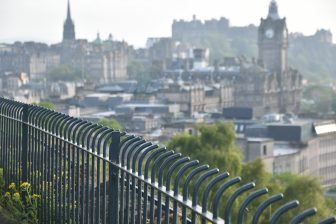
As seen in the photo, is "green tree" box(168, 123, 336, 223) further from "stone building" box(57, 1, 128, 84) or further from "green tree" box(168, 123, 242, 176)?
"stone building" box(57, 1, 128, 84)

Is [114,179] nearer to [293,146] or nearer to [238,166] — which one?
[238,166]

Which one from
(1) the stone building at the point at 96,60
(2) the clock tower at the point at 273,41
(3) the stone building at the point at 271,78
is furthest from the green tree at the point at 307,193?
(1) the stone building at the point at 96,60

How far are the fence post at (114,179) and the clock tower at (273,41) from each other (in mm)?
133937

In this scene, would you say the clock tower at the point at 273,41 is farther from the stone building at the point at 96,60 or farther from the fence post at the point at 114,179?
the fence post at the point at 114,179

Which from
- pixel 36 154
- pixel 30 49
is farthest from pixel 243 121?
pixel 30 49

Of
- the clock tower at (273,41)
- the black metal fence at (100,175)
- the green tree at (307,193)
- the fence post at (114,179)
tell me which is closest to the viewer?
the black metal fence at (100,175)

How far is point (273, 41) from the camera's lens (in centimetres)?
14388

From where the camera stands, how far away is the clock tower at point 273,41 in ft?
467

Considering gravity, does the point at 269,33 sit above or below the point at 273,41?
above

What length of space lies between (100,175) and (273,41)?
449 ft

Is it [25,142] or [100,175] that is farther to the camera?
[25,142]

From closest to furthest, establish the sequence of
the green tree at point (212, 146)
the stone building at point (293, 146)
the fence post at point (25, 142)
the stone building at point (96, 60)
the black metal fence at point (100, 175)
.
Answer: the black metal fence at point (100, 175) → the fence post at point (25, 142) → the green tree at point (212, 146) → the stone building at point (293, 146) → the stone building at point (96, 60)

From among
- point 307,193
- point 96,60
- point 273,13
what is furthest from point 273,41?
point 307,193

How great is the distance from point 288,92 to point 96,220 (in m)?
131
